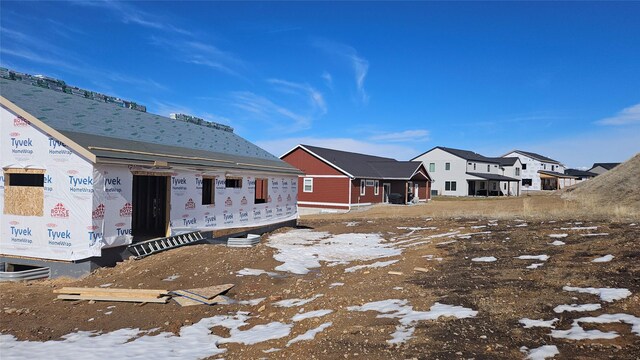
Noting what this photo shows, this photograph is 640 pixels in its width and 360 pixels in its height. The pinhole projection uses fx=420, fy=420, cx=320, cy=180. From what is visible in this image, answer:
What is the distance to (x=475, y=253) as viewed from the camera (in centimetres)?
1235

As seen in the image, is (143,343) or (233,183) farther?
(233,183)

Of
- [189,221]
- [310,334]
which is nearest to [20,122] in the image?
[189,221]

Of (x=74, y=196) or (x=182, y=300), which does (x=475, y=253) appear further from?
(x=74, y=196)

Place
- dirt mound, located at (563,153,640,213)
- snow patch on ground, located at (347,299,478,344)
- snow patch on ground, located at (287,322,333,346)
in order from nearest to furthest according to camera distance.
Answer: snow patch on ground, located at (347,299,478,344), snow patch on ground, located at (287,322,333,346), dirt mound, located at (563,153,640,213)

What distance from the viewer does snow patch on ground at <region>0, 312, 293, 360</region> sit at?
6.63m

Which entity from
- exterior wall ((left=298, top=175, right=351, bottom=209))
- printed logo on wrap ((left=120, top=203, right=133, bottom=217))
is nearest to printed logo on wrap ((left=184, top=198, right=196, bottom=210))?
printed logo on wrap ((left=120, top=203, right=133, bottom=217))

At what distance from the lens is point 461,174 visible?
61.4 m

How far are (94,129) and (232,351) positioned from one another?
1092cm

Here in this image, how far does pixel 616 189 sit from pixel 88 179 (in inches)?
1458

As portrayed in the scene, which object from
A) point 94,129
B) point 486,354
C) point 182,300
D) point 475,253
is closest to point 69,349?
point 182,300

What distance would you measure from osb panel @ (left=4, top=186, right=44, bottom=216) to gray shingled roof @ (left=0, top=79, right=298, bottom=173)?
7.07 ft

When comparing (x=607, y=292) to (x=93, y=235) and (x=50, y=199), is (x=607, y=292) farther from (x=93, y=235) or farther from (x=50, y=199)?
(x=50, y=199)

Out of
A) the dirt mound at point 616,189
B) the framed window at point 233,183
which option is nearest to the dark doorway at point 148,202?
the framed window at point 233,183

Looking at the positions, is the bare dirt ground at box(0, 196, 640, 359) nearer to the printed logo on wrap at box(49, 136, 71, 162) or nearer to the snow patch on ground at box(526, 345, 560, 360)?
the snow patch on ground at box(526, 345, 560, 360)
